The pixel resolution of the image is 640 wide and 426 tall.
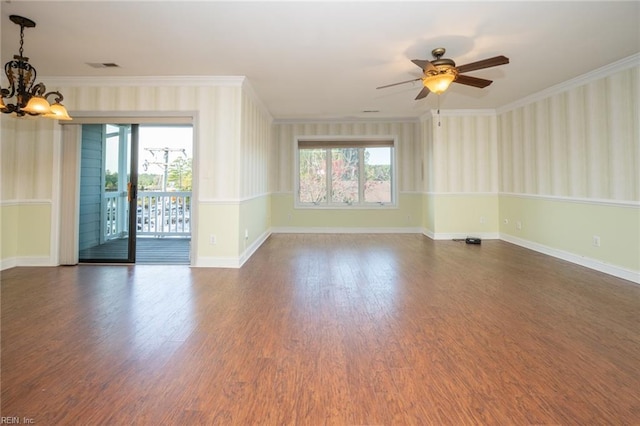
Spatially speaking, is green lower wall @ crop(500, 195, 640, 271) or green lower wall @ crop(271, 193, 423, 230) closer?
green lower wall @ crop(500, 195, 640, 271)

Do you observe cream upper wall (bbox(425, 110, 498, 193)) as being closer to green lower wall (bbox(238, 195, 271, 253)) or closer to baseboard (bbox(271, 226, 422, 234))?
baseboard (bbox(271, 226, 422, 234))

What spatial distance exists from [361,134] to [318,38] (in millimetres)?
4308

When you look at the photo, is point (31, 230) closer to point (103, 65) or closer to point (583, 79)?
point (103, 65)

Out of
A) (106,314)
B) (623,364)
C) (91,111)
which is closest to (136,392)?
(106,314)

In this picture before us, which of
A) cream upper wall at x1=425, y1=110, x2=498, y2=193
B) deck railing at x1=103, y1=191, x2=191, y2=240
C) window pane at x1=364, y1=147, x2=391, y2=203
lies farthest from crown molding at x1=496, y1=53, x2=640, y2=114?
deck railing at x1=103, y1=191, x2=191, y2=240

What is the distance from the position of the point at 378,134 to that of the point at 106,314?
6.20m

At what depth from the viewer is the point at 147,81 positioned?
416cm

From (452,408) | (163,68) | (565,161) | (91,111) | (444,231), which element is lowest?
(452,408)

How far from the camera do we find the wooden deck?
4.58m

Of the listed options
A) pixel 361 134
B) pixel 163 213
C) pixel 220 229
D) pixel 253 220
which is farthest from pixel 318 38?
pixel 163 213

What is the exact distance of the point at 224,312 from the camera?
266cm

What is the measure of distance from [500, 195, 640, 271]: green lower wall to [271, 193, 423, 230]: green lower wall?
197 cm

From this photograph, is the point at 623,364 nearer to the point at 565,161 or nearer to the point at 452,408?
the point at 452,408

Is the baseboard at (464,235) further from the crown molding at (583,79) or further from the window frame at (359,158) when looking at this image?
the crown molding at (583,79)
